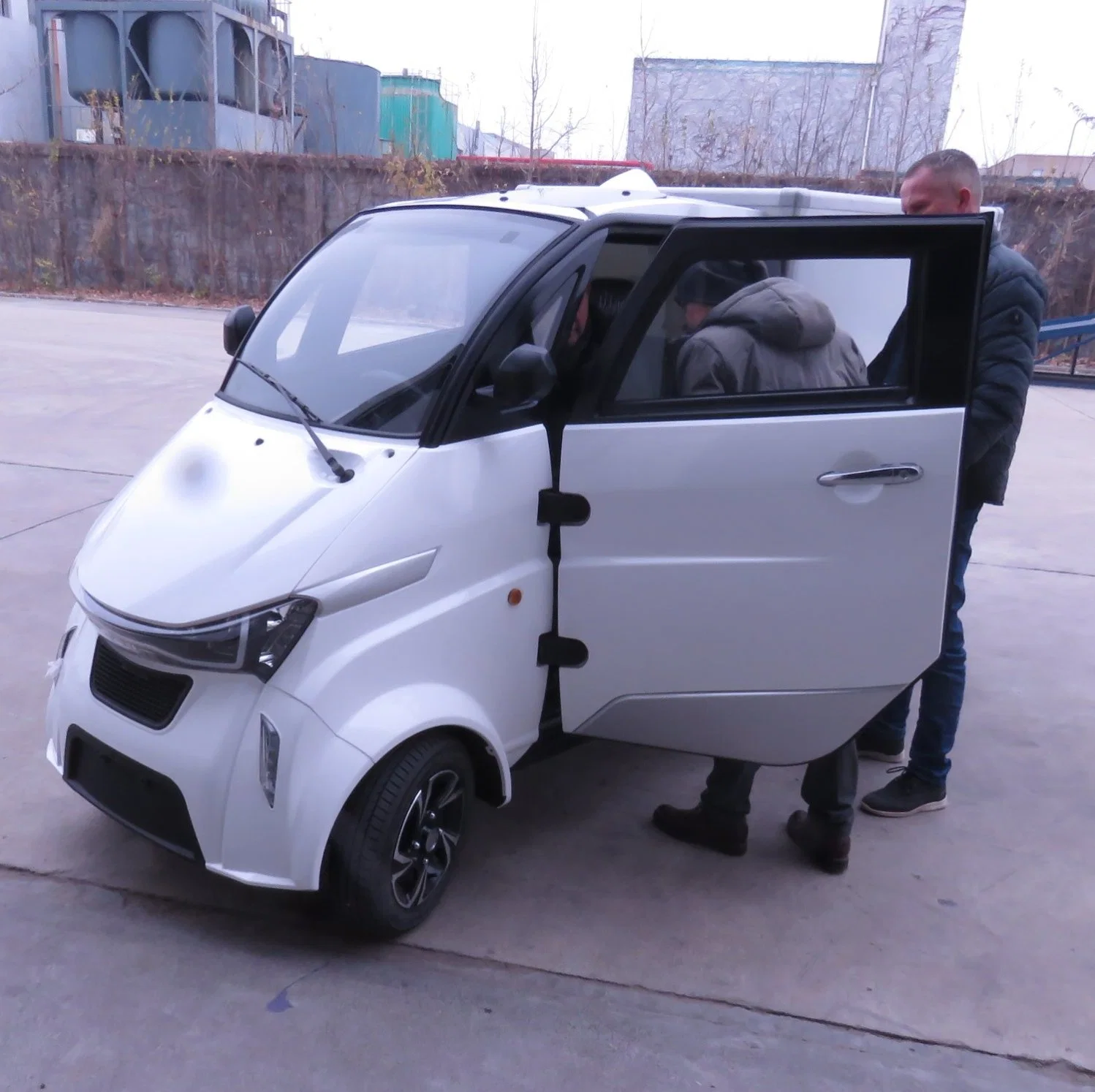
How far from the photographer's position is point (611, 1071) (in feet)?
8.20

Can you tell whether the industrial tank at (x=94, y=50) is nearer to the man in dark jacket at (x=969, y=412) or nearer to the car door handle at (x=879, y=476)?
the man in dark jacket at (x=969, y=412)

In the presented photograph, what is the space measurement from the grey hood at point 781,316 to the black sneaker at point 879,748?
5.90ft

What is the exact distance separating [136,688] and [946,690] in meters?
2.60

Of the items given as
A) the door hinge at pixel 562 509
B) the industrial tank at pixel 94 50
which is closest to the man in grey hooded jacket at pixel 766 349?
the door hinge at pixel 562 509

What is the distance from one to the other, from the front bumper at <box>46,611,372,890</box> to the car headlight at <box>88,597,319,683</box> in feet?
0.21

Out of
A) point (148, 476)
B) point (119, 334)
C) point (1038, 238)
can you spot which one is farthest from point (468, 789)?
point (1038, 238)

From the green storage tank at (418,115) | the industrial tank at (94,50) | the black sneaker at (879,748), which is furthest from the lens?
the industrial tank at (94,50)

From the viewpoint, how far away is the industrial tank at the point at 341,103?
23.6 metres

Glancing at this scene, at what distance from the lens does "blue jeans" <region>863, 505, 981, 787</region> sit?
11.6ft

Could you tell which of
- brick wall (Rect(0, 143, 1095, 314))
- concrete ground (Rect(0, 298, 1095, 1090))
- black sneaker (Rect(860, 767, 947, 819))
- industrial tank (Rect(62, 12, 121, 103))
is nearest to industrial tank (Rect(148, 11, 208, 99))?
industrial tank (Rect(62, 12, 121, 103))

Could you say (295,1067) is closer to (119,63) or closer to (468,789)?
(468,789)

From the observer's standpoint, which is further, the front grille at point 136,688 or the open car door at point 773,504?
the open car door at point 773,504

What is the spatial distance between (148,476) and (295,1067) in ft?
5.44

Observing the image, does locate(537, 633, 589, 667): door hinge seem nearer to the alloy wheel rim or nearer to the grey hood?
the alloy wheel rim
